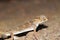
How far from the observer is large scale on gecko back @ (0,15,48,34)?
331cm

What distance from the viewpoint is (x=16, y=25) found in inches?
151

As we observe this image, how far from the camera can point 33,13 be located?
4.77 meters

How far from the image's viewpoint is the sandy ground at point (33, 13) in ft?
10.8

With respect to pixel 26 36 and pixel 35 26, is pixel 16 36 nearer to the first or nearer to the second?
pixel 26 36

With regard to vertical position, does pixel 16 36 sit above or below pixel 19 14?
below

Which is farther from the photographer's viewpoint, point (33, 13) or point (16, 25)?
point (33, 13)

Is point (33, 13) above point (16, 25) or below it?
above

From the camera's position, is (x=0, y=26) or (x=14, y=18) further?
(x=14, y=18)

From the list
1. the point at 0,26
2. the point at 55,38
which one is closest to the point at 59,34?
the point at 55,38

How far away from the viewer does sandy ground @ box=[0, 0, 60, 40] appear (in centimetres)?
328

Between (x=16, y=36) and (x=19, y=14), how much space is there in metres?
1.67

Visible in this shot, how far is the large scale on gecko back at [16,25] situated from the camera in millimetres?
3312

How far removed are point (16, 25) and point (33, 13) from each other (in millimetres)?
1060

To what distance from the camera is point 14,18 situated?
4.46 meters
